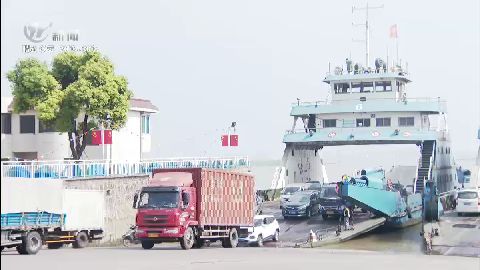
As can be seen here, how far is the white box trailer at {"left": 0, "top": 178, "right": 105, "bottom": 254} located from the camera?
23828mm

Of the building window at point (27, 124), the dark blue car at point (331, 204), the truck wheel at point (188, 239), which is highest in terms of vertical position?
the building window at point (27, 124)

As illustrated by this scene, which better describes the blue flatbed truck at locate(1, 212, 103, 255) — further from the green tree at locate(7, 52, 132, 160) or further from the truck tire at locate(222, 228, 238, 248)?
the green tree at locate(7, 52, 132, 160)

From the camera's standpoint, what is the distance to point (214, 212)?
28375 mm

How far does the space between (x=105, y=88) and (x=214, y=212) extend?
12.8 meters

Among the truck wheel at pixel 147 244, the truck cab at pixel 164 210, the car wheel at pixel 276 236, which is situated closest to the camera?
the truck cab at pixel 164 210

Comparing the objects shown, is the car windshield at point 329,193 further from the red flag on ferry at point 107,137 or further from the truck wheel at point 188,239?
the truck wheel at point 188,239

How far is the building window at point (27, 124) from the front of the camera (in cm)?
4250

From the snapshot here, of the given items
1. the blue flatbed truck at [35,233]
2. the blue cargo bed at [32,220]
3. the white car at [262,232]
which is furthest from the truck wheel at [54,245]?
the white car at [262,232]

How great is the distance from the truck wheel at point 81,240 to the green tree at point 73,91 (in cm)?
1014

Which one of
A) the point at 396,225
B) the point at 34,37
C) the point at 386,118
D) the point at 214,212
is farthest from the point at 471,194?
the point at 34,37

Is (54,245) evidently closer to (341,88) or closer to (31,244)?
(31,244)

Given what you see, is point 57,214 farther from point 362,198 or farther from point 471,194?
point 471,194

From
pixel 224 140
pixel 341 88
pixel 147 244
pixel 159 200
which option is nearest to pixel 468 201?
pixel 341 88

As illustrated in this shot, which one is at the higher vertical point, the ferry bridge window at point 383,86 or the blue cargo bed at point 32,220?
the ferry bridge window at point 383,86
